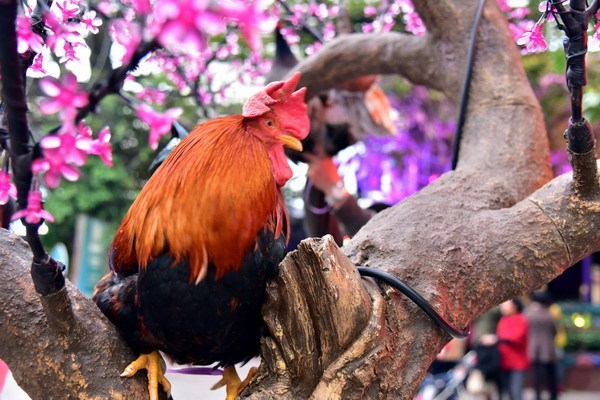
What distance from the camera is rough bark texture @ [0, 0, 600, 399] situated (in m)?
1.05

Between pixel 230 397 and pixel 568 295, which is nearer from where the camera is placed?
pixel 230 397

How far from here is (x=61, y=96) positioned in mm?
597

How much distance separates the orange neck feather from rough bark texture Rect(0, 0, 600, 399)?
0.12 m

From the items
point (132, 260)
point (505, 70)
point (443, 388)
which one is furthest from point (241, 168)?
point (443, 388)

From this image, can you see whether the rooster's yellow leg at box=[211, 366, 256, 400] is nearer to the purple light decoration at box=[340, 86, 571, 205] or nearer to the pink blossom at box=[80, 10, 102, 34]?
the pink blossom at box=[80, 10, 102, 34]

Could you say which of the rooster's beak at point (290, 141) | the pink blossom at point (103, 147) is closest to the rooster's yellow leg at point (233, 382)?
the rooster's beak at point (290, 141)

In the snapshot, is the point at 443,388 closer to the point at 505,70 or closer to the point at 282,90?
the point at 505,70

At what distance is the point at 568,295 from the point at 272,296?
973 centimetres

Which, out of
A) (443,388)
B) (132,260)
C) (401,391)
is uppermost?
(132,260)

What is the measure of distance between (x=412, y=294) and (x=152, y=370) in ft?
1.71

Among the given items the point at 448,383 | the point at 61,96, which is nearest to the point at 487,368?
the point at 448,383

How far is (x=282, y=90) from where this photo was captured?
3.85ft

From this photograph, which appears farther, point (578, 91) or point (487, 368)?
point (487, 368)

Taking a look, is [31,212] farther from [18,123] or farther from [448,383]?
[448,383]
